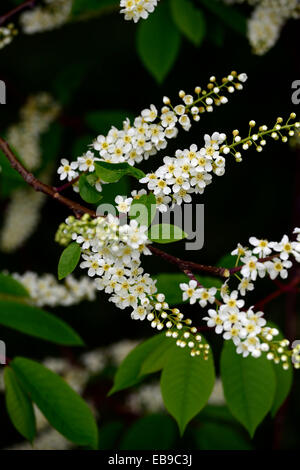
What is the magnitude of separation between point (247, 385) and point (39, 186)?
2.65 ft

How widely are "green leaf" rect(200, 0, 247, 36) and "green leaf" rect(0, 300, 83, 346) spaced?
52.2 inches

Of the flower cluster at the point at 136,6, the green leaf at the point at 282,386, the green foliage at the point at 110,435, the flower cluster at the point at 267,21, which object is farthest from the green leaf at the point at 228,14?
the green foliage at the point at 110,435

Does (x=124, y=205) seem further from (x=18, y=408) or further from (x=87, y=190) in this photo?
(x=18, y=408)

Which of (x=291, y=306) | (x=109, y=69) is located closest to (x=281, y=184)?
(x=291, y=306)

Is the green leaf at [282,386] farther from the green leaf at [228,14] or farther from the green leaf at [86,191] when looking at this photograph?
the green leaf at [228,14]

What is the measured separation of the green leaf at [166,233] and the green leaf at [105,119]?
4.55 feet

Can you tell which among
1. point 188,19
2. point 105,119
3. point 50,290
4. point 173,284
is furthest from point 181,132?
point 173,284

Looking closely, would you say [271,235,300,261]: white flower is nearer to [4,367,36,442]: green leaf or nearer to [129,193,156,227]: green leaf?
[129,193,156,227]: green leaf

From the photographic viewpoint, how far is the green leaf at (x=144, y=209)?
1.24 metres

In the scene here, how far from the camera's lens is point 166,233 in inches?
47.4

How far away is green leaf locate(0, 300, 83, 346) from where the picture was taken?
1.80m

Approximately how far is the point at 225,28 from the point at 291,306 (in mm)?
1417

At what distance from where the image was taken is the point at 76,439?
168cm
